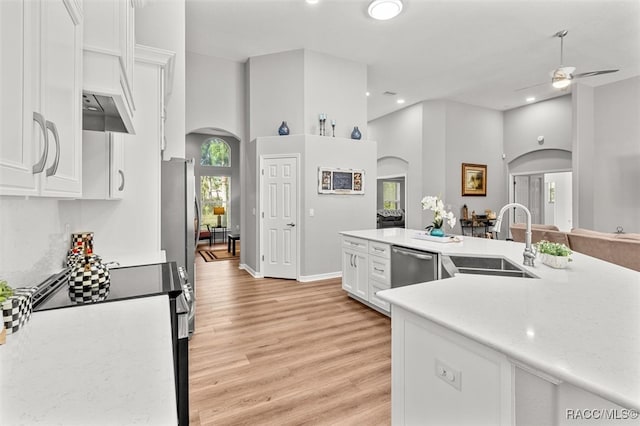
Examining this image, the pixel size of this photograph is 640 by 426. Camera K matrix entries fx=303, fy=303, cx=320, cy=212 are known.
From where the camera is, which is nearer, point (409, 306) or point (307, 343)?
point (409, 306)

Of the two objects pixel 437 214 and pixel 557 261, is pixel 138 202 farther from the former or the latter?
pixel 557 261

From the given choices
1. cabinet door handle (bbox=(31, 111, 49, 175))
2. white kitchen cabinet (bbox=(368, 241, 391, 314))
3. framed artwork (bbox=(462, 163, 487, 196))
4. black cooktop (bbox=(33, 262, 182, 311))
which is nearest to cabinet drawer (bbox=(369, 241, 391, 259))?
white kitchen cabinet (bbox=(368, 241, 391, 314))

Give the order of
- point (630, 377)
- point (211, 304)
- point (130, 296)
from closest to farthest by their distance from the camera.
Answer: point (630, 377), point (130, 296), point (211, 304)

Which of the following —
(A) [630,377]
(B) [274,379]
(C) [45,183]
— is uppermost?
(C) [45,183]

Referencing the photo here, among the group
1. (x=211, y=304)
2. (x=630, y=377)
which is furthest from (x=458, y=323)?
(x=211, y=304)

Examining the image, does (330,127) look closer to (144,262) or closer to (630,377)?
(144,262)

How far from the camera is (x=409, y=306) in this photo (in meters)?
1.22

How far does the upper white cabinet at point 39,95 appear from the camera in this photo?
65cm

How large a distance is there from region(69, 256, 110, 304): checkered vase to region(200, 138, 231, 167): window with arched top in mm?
8459

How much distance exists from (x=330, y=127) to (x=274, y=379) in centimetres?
417

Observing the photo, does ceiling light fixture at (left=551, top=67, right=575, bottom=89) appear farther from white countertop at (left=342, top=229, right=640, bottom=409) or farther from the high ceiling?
white countertop at (left=342, top=229, right=640, bottom=409)

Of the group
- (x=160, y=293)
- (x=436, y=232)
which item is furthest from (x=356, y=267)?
(x=160, y=293)

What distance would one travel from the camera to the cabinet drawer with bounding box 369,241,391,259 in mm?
3249

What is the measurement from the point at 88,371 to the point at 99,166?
1524 mm
